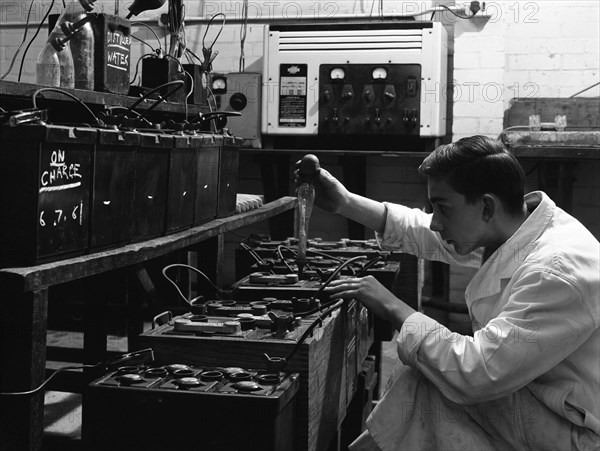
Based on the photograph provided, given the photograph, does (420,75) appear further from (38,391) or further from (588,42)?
(38,391)

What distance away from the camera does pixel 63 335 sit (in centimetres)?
447

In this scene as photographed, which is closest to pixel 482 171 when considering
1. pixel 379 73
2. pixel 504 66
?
pixel 379 73

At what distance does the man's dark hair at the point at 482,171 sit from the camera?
1759 mm

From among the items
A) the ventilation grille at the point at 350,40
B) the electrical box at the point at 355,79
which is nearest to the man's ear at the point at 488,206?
the electrical box at the point at 355,79

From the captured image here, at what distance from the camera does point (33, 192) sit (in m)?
1.52

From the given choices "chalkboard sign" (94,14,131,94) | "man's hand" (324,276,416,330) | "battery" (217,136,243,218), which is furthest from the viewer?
"battery" (217,136,243,218)

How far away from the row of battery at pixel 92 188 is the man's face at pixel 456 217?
2.28ft

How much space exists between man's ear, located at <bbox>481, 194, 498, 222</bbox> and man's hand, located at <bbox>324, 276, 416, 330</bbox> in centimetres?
26

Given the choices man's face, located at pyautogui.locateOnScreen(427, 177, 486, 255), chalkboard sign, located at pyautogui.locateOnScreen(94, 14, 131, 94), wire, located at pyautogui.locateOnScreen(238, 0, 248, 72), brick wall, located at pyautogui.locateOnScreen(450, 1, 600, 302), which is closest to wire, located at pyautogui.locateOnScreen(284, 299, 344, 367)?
man's face, located at pyautogui.locateOnScreen(427, 177, 486, 255)

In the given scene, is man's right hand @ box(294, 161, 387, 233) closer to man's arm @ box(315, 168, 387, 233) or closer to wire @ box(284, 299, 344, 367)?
man's arm @ box(315, 168, 387, 233)

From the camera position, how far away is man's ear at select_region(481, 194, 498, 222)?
1.77m

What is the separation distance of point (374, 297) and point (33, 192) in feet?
2.44

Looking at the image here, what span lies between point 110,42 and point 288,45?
2240 mm

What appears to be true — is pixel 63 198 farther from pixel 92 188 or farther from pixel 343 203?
pixel 343 203
